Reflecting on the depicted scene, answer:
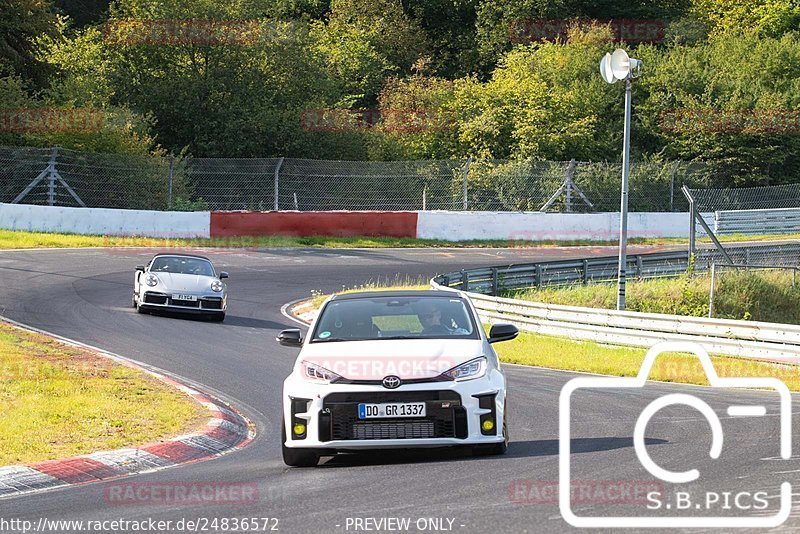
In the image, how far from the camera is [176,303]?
23.4m

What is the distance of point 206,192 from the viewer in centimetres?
4009

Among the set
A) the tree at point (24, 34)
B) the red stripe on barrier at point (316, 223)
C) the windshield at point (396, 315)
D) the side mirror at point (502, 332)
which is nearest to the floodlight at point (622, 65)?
the windshield at point (396, 315)

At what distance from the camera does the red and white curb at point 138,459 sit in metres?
9.19

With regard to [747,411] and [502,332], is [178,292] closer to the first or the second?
[747,411]

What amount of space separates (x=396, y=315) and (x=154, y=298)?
13.4 metres

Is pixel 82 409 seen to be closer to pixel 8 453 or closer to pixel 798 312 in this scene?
pixel 8 453

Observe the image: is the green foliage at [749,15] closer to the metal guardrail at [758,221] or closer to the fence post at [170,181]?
the metal guardrail at [758,221]

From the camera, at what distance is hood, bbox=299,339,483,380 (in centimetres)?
943

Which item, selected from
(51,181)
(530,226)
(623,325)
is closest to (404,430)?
(623,325)

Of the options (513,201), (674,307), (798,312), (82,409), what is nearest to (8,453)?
(82,409)

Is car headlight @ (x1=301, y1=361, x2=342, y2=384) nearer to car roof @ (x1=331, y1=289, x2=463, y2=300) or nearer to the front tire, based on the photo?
the front tire

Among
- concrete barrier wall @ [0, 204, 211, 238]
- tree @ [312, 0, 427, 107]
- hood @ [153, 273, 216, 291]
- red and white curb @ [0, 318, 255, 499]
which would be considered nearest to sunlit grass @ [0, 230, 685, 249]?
concrete barrier wall @ [0, 204, 211, 238]

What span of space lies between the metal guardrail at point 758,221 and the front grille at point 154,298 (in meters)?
27.6

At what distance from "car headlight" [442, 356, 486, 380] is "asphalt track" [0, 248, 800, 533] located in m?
0.65
